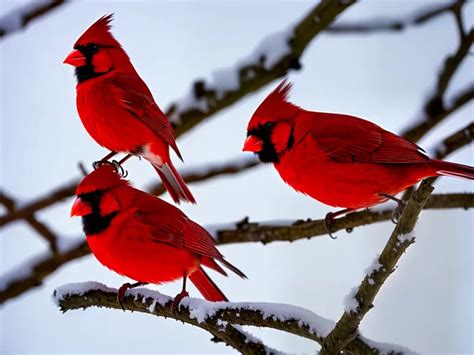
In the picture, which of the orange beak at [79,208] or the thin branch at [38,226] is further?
the thin branch at [38,226]

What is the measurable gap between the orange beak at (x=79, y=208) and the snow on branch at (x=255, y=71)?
0.28m

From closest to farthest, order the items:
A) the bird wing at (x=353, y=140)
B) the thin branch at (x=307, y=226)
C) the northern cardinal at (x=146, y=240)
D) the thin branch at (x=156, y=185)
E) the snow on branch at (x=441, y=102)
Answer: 1. the bird wing at (x=353, y=140)
2. the northern cardinal at (x=146, y=240)
3. the thin branch at (x=307, y=226)
4. the thin branch at (x=156, y=185)
5. the snow on branch at (x=441, y=102)

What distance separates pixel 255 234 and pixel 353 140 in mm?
636

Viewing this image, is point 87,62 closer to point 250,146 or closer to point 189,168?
point 250,146

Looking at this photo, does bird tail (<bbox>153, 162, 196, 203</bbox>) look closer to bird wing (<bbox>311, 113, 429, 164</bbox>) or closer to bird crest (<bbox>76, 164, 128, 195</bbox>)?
bird crest (<bbox>76, 164, 128, 195</bbox>)

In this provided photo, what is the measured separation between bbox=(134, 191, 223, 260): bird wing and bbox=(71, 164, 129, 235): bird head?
6 cm

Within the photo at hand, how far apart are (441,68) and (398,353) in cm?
126

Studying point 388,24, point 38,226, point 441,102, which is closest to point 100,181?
point 38,226

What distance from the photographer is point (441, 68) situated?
2.40m

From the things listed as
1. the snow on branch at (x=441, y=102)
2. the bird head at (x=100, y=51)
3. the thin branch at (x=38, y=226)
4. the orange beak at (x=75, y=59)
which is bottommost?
the orange beak at (x=75, y=59)

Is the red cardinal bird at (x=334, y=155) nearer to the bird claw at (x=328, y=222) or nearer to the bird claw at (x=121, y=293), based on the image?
the bird claw at (x=328, y=222)

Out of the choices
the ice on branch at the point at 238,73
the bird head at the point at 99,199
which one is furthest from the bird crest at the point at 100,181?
the ice on branch at the point at 238,73

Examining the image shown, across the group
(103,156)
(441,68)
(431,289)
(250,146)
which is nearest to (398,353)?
(250,146)

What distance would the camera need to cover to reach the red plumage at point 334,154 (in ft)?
4.80
